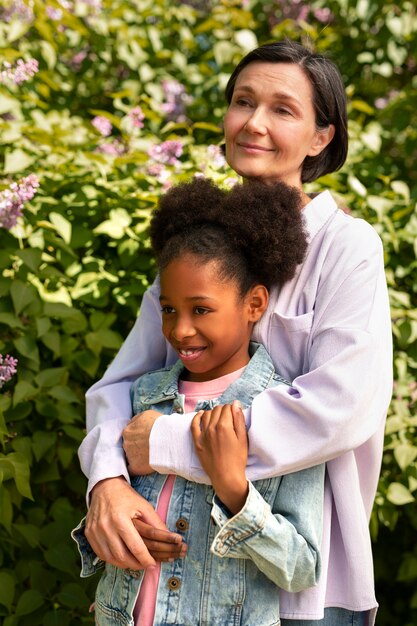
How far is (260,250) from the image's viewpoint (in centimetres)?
176

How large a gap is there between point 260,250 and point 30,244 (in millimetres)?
1100

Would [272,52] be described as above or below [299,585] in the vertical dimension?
above

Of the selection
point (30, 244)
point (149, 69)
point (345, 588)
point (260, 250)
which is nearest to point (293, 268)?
point (260, 250)

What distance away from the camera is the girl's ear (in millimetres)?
1792

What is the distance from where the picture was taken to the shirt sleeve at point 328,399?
5.34 feet

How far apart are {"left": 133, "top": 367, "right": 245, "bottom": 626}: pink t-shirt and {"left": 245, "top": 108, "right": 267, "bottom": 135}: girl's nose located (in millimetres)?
511

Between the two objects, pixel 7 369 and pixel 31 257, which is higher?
pixel 31 257

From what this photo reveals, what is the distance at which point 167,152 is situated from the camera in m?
2.94

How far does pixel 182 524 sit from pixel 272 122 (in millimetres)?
856

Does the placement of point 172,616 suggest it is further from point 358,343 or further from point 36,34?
point 36,34

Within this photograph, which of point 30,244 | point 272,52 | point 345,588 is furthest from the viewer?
point 30,244

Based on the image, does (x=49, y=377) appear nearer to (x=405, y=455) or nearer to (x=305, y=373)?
(x=305, y=373)

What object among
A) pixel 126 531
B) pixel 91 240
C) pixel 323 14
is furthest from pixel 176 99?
pixel 126 531

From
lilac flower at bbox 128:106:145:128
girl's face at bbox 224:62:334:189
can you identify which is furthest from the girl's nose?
lilac flower at bbox 128:106:145:128
